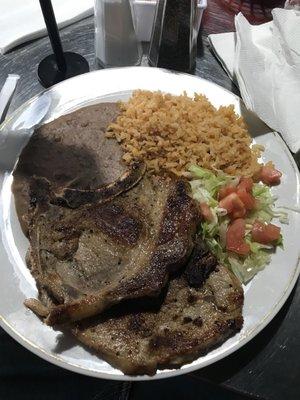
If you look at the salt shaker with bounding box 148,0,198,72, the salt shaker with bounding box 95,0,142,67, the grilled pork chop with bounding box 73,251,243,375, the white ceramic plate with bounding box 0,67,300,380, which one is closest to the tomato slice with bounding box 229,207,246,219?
the white ceramic plate with bounding box 0,67,300,380

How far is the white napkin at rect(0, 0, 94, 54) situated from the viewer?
8.23 ft

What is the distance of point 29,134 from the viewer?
208 centimetres

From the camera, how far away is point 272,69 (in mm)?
2225

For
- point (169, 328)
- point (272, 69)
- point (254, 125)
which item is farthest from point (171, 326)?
point (272, 69)

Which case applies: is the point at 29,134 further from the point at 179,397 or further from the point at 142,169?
the point at 179,397

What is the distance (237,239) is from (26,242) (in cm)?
75

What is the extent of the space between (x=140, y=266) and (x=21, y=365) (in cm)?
76

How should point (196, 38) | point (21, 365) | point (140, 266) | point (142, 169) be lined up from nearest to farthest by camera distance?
point (140, 266)
point (142, 169)
point (21, 365)
point (196, 38)

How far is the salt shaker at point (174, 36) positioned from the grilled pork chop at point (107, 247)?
81 cm

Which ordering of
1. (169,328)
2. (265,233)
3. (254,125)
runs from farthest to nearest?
(254,125) → (265,233) → (169,328)

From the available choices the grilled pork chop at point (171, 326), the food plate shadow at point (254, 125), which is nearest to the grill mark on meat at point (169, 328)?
the grilled pork chop at point (171, 326)

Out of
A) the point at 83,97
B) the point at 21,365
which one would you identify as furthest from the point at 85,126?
the point at 21,365

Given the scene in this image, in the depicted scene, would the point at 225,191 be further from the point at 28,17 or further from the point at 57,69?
the point at 28,17

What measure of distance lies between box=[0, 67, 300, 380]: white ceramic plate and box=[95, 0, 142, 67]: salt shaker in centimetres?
16
